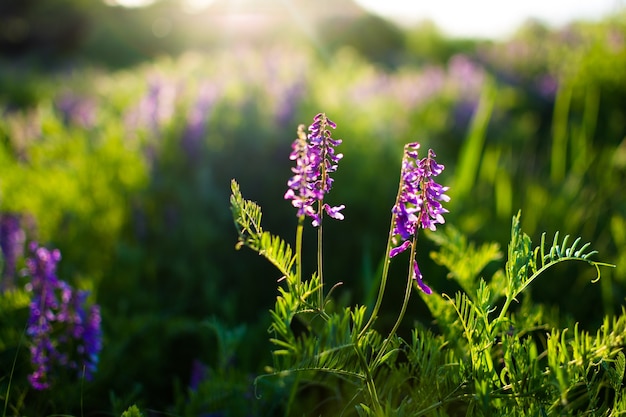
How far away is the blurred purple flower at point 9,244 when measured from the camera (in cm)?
231

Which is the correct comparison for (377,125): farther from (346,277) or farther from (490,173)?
(346,277)

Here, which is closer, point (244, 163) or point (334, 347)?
point (334, 347)

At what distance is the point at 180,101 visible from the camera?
387 centimetres

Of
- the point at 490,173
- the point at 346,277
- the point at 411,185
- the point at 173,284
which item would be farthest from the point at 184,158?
the point at 411,185

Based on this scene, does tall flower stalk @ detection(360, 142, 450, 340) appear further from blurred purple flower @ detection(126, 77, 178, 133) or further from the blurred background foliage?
blurred purple flower @ detection(126, 77, 178, 133)

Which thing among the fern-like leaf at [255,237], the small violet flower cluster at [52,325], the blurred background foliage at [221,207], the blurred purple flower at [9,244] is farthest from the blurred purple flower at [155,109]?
the fern-like leaf at [255,237]

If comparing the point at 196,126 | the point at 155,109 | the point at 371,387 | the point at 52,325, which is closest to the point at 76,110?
the point at 155,109

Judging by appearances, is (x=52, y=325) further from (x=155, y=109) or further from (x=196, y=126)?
(x=155, y=109)

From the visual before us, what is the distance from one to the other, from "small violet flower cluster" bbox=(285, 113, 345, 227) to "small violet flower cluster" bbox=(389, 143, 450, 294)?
4.3 inches

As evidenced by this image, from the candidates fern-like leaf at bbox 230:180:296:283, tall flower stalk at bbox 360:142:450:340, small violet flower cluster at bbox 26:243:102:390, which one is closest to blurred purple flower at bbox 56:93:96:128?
small violet flower cluster at bbox 26:243:102:390

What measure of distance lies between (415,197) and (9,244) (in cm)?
187

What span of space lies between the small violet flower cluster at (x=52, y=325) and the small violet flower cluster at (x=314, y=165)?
835 mm

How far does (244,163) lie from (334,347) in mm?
2748

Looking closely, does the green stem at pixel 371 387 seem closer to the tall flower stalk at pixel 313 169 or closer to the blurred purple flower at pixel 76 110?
the tall flower stalk at pixel 313 169
